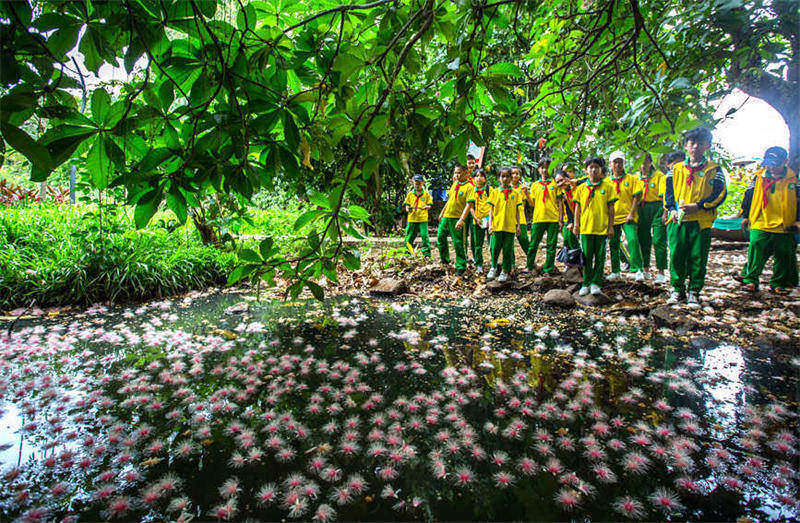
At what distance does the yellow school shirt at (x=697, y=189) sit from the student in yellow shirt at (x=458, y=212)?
118 inches

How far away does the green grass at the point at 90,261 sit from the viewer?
474 cm

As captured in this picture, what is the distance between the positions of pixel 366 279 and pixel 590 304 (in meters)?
3.46

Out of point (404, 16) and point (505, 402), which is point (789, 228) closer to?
point (505, 402)

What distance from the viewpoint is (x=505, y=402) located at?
95.0 inches

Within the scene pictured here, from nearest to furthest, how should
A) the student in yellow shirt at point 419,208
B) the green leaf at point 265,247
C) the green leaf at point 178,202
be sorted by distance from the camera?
the green leaf at point 178,202 < the green leaf at point 265,247 < the student in yellow shirt at point 419,208

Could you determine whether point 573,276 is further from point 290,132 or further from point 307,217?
point 290,132

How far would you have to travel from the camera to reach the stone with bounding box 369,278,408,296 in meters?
5.47

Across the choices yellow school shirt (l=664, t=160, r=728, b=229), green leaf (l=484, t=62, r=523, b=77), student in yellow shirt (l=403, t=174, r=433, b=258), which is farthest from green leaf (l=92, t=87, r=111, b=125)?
student in yellow shirt (l=403, t=174, r=433, b=258)

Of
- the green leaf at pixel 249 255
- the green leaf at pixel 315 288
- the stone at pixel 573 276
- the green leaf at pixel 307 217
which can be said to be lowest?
the stone at pixel 573 276

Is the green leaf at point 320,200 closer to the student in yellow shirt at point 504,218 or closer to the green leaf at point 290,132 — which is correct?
the green leaf at point 290,132

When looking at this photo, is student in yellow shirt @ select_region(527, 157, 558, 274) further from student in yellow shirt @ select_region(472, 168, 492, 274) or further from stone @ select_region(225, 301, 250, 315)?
stone @ select_region(225, 301, 250, 315)

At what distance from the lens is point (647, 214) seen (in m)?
5.80

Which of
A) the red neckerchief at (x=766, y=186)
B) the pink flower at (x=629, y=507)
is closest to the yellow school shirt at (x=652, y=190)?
the red neckerchief at (x=766, y=186)

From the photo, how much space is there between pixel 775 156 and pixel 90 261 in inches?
348
